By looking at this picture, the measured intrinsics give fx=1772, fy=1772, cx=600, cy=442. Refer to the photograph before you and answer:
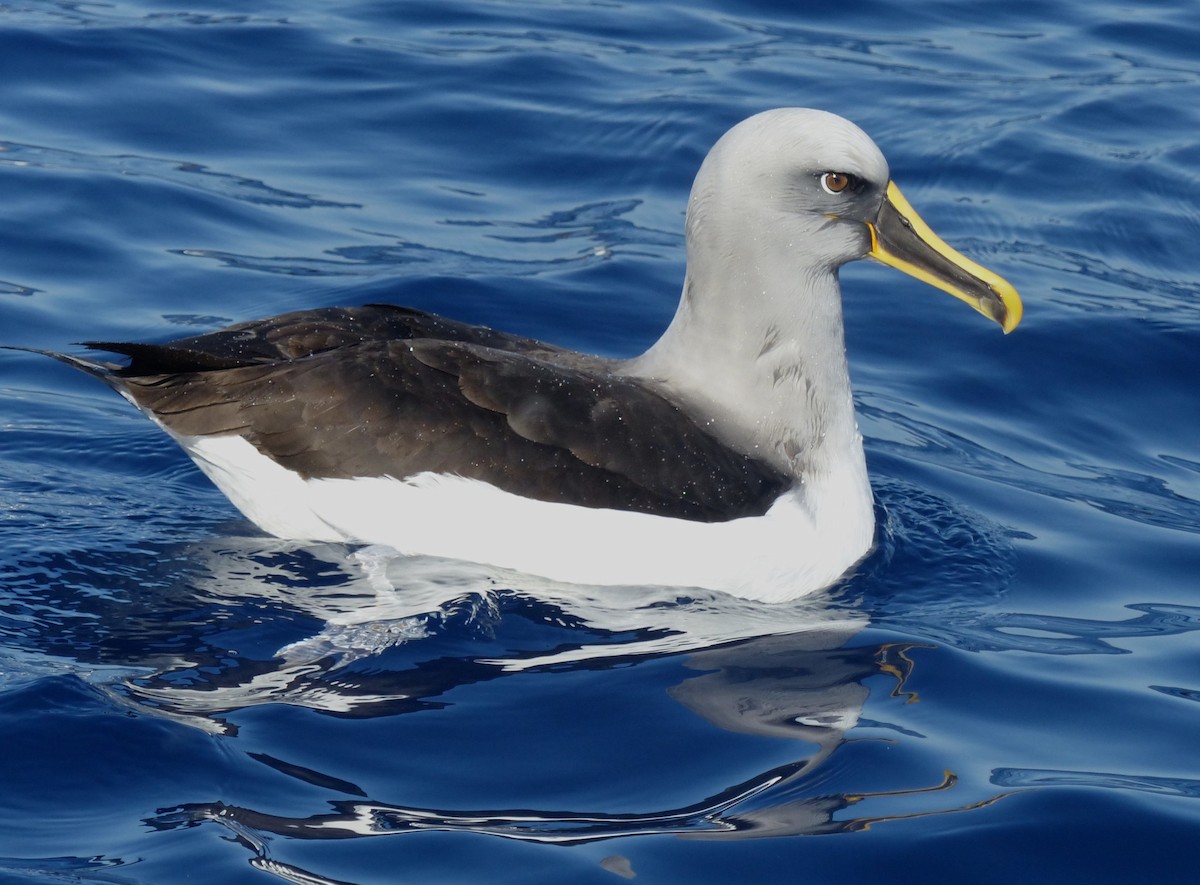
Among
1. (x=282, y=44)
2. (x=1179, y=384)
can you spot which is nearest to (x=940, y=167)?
(x=1179, y=384)

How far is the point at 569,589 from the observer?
277 inches

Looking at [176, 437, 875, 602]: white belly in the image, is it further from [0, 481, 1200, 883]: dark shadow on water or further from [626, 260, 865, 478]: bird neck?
[626, 260, 865, 478]: bird neck

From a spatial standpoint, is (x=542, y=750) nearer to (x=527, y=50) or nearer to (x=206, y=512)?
(x=206, y=512)

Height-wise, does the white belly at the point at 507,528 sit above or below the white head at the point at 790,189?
below

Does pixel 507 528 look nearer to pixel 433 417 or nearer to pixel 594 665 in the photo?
pixel 433 417

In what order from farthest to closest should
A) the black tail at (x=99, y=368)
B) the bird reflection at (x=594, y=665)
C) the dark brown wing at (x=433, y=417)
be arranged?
1. the black tail at (x=99, y=368)
2. the dark brown wing at (x=433, y=417)
3. the bird reflection at (x=594, y=665)

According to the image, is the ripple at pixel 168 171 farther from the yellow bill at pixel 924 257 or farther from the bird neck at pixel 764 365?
the yellow bill at pixel 924 257

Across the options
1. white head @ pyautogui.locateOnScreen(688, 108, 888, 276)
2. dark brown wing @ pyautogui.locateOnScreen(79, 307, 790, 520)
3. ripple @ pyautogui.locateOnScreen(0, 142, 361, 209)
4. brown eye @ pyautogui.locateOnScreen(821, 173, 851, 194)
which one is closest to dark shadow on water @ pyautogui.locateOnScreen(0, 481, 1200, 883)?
dark brown wing @ pyautogui.locateOnScreen(79, 307, 790, 520)

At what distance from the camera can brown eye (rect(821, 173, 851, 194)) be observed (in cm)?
729

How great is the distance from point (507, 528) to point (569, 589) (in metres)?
0.37

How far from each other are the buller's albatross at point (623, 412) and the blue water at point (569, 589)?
0.24 m

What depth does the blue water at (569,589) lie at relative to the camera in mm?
5578

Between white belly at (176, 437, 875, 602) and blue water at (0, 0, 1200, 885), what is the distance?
0.13 m

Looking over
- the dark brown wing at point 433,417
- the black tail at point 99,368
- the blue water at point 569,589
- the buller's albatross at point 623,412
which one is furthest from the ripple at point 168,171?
the dark brown wing at point 433,417
